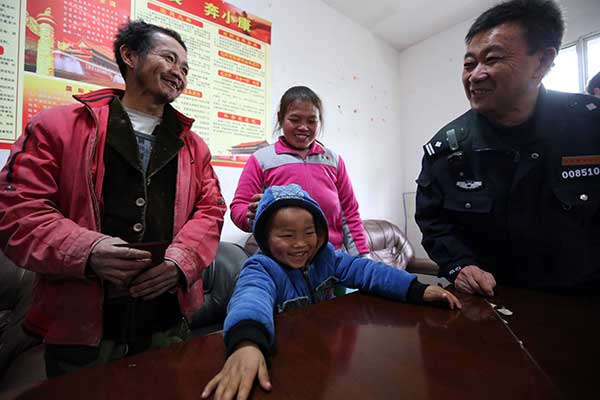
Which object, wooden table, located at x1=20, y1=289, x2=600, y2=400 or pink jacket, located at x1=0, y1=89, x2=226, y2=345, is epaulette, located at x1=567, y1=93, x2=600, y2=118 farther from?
pink jacket, located at x1=0, y1=89, x2=226, y2=345

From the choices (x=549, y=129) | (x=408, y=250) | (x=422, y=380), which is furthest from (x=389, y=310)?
(x=408, y=250)

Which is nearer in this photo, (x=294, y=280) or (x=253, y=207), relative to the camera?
(x=294, y=280)

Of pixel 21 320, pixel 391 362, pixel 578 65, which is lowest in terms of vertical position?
pixel 21 320

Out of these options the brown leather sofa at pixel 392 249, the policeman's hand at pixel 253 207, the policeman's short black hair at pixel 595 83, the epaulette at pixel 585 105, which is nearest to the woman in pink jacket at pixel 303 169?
the policeman's hand at pixel 253 207

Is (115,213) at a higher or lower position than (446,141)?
lower

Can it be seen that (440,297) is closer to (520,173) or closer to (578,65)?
(520,173)

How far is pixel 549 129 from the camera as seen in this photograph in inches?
36.7

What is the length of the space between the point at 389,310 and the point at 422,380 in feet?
0.90

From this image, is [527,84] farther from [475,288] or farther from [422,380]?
[422,380]

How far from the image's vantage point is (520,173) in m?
0.92

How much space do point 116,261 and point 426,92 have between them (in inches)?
140

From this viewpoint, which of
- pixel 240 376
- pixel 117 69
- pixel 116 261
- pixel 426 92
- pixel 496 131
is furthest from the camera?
pixel 426 92

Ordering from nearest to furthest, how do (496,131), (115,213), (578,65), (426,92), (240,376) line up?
1. (240,376)
2. (115,213)
3. (496,131)
4. (578,65)
5. (426,92)

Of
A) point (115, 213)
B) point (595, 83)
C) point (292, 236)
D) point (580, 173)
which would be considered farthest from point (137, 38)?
point (595, 83)
